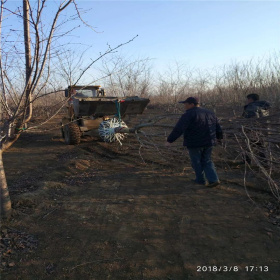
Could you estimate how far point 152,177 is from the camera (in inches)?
198

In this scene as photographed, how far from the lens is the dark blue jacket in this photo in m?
4.12

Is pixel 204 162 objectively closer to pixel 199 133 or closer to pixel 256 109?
pixel 199 133

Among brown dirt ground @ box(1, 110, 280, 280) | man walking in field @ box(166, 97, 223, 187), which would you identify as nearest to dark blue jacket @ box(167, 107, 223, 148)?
man walking in field @ box(166, 97, 223, 187)

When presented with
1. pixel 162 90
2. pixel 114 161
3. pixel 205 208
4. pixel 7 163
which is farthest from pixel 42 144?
pixel 162 90

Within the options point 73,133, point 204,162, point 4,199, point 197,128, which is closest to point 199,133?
point 197,128

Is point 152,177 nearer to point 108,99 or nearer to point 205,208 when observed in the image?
point 205,208

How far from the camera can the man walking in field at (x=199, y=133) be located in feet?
13.6

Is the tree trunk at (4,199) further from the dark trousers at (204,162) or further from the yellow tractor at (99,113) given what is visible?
the yellow tractor at (99,113)

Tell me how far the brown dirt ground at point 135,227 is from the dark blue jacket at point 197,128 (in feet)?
2.77

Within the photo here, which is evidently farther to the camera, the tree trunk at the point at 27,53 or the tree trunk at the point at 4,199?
the tree trunk at the point at 4,199

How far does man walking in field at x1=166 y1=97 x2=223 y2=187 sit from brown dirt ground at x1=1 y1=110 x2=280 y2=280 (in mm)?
387

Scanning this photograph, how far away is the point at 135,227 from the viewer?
3131 millimetres

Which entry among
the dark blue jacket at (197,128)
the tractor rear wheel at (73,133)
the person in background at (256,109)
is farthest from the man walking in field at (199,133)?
the tractor rear wheel at (73,133)

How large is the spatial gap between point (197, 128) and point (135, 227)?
1927 mm
